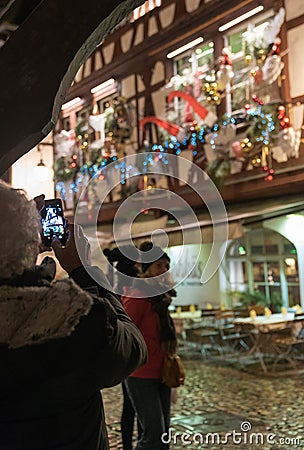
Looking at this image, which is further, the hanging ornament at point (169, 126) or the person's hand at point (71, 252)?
the hanging ornament at point (169, 126)

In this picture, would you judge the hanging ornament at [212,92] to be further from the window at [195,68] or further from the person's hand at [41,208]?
the person's hand at [41,208]

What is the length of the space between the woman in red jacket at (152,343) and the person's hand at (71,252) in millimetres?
1809

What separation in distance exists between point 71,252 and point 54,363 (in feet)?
1.05

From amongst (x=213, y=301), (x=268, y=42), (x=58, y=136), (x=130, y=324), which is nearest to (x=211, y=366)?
(x=213, y=301)

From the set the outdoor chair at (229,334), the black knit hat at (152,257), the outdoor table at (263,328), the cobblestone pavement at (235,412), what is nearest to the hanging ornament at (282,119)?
the outdoor table at (263,328)

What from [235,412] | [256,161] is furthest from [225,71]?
[235,412]

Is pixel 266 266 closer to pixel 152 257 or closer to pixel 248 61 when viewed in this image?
pixel 248 61

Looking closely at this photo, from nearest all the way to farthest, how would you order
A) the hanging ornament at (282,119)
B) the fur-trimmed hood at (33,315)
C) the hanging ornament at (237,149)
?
the fur-trimmed hood at (33,315) < the hanging ornament at (282,119) < the hanging ornament at (237,149)

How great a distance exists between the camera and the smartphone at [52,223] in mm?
1350

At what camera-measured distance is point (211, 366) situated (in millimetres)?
7809

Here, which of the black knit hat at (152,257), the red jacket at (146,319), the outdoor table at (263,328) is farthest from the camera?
the outdoor table at (263,328)

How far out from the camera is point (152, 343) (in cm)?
319

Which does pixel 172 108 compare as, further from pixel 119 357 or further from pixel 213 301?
pixel 119 357

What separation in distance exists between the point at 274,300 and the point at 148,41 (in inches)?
214
